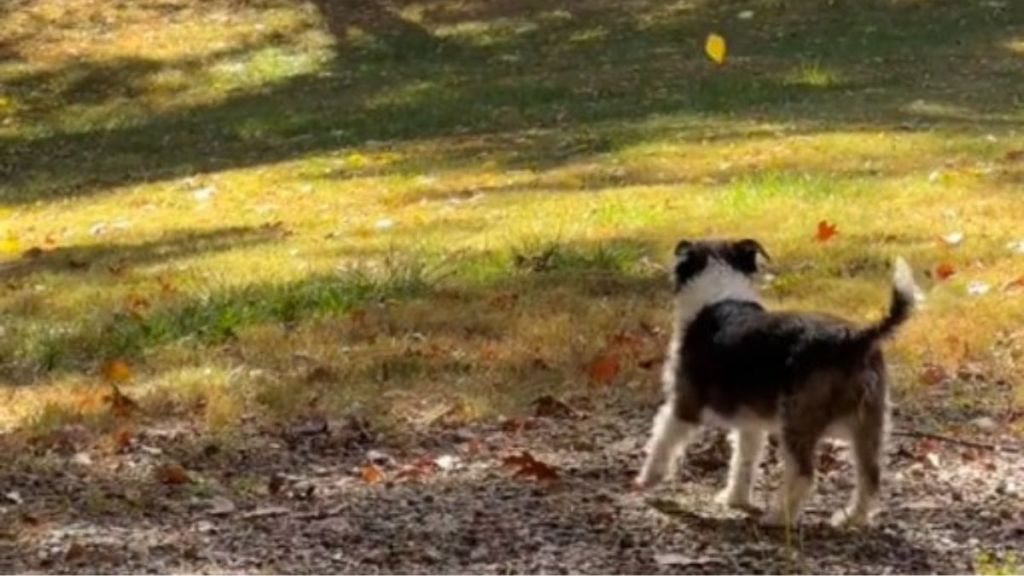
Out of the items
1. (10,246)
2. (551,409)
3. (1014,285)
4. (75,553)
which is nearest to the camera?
(75,553)

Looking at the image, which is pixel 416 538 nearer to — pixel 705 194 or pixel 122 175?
pixel 705 194

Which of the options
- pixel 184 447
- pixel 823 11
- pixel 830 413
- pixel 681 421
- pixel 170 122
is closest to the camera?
pixel 830 413

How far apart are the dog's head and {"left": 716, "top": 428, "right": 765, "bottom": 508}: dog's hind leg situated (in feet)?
1.56

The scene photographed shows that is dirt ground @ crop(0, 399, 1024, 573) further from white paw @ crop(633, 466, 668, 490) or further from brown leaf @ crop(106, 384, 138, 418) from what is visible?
brown leaf @ crop(106, 384, 138, 418)

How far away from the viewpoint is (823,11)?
24531 mm

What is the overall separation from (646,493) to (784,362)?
873 millimetres

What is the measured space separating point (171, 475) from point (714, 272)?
6.84 ft

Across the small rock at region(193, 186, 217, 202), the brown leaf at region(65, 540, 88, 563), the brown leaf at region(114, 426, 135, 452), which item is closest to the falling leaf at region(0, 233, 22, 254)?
the small rock at region(193, 186, 217, 202)

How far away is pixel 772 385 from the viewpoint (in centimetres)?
590

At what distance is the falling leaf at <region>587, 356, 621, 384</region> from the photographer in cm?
825

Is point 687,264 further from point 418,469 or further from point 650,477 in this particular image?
point 418,469

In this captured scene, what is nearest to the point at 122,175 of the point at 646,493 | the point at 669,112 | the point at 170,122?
the point at 170,122

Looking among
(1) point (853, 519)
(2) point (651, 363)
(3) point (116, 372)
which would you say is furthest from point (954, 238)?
(1) point (853, 519)

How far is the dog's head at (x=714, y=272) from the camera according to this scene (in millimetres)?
6473
